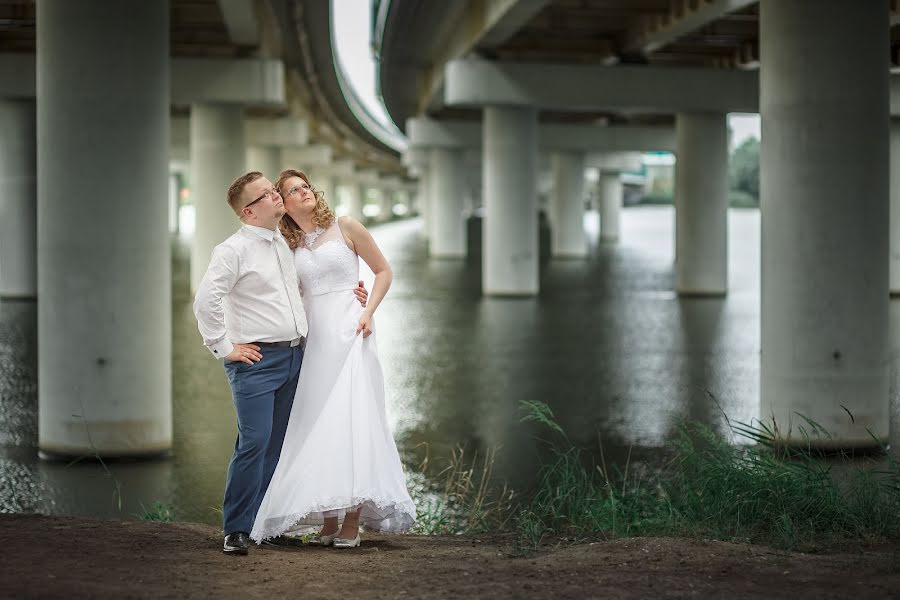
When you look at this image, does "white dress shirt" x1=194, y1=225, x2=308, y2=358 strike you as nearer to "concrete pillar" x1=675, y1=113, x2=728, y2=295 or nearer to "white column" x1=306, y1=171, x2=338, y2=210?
"concrete pillar" x1=675, y1=113, x2=728, y2=295

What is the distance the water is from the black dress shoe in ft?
5.94

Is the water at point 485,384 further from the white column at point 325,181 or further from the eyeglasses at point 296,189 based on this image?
the white column at point 325,181

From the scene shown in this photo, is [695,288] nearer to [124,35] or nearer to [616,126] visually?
[616,126]

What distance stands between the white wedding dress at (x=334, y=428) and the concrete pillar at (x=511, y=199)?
2076 centimetres

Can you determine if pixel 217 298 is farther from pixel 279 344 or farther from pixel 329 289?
pixel 329 289

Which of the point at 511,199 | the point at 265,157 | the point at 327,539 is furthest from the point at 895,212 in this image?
the point at 265,157

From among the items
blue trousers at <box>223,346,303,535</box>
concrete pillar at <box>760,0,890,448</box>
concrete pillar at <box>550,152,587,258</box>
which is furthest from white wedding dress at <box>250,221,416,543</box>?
concrete pillar at <box>550,152,587,258</box>

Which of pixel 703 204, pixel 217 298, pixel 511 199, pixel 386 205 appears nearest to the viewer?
pixel 217 298

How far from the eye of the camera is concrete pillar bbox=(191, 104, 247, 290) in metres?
28.2

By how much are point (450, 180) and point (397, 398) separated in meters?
Answer: 35.7

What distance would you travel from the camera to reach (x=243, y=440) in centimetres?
639

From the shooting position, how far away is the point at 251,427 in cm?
637

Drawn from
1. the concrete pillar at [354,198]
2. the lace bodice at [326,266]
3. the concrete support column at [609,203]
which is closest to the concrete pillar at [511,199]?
the lace bodice at [326,266]

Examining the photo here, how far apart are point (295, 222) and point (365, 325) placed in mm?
650
